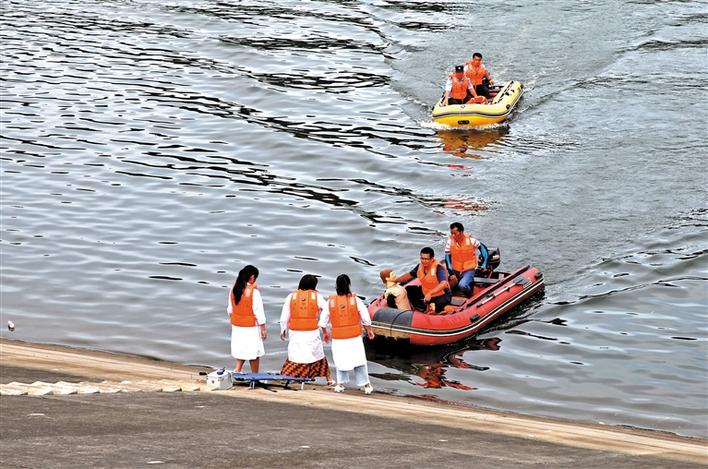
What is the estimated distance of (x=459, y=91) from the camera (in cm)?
3556

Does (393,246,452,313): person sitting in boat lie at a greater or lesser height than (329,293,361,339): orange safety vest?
lesser

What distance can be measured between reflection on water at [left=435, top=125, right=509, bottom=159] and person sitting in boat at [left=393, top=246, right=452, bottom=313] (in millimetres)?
12104

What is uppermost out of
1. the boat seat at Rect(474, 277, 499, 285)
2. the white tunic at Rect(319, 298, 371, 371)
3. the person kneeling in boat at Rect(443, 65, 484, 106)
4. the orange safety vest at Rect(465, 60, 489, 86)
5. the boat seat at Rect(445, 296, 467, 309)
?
the orange safety vest at Rect(465, 60, 489, 86)

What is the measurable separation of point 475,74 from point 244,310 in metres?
21.4

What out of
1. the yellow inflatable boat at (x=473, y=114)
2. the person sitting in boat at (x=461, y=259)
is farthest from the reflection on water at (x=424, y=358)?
the yellow inflatable boat at (x=473, y=114)

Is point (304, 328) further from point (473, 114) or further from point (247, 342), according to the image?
point (473, 114)

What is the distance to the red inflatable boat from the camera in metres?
20.5

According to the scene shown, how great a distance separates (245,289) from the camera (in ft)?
54.1

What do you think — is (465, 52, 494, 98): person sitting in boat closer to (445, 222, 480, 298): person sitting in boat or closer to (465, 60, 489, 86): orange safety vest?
(465, 60, 489, 86): orange safety vest

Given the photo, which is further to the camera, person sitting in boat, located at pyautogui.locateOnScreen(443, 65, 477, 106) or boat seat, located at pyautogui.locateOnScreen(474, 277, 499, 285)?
person sitting in boat, located at pyautogui.locateOnScreen(443, 65, 477, 106)

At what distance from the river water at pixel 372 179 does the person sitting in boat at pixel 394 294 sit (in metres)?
0.90

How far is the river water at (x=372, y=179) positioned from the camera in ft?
68.4

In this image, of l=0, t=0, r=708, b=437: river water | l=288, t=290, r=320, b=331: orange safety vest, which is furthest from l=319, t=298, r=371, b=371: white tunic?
l=0, t=0, r=708, b=437: river water

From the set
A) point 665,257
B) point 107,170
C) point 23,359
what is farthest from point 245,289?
point 107,170
